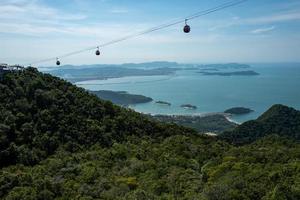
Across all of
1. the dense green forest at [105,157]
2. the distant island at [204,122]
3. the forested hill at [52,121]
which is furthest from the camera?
the distant island at [204,122]

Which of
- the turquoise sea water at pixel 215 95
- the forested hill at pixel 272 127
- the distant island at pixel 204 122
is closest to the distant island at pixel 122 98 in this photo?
the turquoise sea water at pixel 215 95

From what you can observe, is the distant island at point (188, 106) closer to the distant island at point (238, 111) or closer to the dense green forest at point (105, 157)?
the distant island at point (238, 111)

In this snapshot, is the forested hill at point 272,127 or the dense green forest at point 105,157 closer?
the dense green forest at point 105,157

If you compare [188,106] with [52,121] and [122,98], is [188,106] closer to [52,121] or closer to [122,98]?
[122,98]

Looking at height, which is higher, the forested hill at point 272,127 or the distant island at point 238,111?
the forested hill at point 272,127

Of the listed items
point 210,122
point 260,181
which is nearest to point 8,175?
point 260,181
